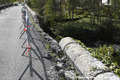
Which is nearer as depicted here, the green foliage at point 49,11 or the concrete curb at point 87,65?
the concrete curb at point 87,65

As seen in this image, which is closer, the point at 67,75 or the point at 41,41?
the point at 67,75

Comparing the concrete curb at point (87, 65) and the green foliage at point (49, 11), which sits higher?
the green foliage at point (49, 11)

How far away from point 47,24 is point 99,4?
12227 mm

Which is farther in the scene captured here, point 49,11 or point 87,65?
point 49,11

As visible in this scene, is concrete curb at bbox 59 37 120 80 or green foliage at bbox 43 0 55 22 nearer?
concrete curb at bbox 59 37 120 80

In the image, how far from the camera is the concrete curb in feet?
14.6

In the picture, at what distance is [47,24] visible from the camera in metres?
29.2

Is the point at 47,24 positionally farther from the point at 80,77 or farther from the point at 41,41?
the point at 80,77

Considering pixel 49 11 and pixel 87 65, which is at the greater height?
pixel 49 11

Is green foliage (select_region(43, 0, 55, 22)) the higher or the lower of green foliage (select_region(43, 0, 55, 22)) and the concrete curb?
the higher

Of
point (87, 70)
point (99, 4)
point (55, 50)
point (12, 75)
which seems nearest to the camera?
point (87, 70)

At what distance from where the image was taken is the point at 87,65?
5070 millimetres

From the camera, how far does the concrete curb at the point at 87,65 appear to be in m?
4.46

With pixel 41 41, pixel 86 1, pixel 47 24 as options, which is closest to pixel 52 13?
pixel 47 24
